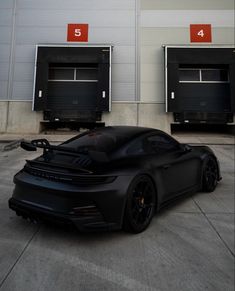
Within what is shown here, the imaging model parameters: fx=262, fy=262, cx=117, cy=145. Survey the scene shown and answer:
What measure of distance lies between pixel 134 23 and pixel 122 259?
11899 millimetres

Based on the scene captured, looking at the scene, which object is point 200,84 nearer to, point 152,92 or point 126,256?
point 152,92

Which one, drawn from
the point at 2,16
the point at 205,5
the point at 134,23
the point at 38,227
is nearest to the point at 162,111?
the point at 134,23

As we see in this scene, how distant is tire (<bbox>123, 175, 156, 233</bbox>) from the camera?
289 cm

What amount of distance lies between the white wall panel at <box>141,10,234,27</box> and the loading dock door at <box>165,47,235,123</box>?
4.83ft

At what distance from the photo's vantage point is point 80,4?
1234 cm

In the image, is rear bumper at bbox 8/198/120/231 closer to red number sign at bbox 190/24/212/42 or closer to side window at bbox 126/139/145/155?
side window at bbox 126/139/145/155

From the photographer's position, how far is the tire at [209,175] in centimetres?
446

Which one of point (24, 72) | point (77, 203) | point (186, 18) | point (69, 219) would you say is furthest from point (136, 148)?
point (186, 18)

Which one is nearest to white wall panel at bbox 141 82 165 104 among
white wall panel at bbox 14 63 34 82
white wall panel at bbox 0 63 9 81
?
white wall panel at bbox 14 63 34 82

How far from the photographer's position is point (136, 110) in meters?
11.9

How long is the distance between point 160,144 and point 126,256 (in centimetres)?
178

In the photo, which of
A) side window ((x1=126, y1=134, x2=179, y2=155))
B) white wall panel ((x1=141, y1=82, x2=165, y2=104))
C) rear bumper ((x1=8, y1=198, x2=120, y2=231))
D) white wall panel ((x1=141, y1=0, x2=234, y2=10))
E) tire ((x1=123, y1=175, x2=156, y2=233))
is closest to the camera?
rear bumper ((x1=8, y1=198, x2=120, y2=231))

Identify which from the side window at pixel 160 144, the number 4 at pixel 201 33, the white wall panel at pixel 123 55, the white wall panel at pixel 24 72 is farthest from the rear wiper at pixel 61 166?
the number 4 at pixel 201 33

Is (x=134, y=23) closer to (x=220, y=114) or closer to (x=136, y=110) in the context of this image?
(x=136, y=110)
